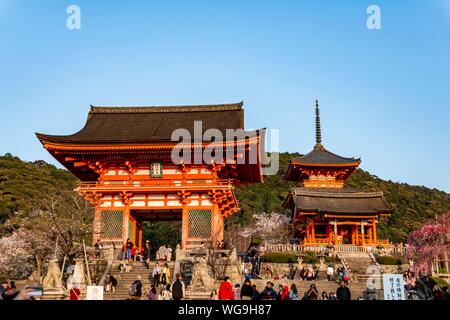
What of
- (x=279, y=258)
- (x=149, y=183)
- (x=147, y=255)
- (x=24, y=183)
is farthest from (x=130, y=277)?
(x=24, y=183)

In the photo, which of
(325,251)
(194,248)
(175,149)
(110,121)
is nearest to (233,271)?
(194,248)

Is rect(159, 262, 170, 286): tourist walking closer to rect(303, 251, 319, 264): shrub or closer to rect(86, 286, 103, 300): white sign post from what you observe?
rect(86, 286, 103, 300): white sign post

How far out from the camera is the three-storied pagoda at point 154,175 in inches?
1190

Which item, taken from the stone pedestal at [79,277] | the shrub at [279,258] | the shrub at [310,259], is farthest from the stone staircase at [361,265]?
the stone pedestal at [79,277]

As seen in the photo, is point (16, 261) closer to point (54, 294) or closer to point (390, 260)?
point (54, 294)

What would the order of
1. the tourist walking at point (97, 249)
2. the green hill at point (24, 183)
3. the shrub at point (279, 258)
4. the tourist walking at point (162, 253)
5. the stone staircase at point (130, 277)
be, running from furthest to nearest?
the green hill at point (24, 183) < the shrub at point (279, 258) < the tourist walking at point (162, 253) < the tourist walking at point (97, 249) < the stone staircase at point (130, 277)

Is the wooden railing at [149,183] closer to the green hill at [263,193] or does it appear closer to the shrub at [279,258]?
the shrub at [279,258]

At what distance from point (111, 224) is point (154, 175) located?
3.83 m

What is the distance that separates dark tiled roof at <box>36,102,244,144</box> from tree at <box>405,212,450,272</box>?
17189 mm

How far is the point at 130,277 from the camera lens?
2372 centimetres

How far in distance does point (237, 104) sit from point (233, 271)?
53.2 feet

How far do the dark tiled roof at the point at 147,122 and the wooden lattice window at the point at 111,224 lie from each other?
14.0 feet

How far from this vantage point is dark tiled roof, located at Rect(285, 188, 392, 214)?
4238cm
